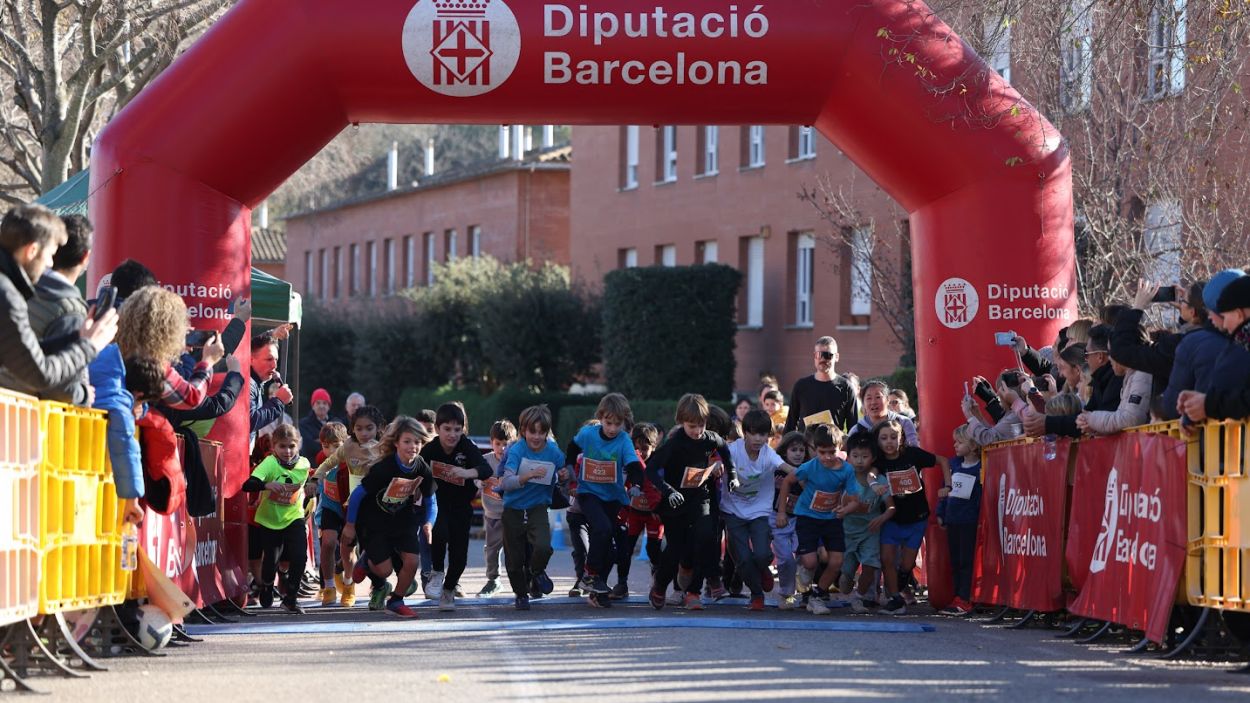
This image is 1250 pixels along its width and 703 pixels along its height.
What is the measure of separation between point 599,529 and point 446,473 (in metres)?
1.27

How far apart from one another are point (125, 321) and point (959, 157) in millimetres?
6389

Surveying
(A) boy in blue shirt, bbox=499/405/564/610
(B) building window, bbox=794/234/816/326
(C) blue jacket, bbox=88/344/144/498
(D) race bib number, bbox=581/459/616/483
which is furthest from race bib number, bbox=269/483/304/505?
(B) building window, bbox=794/234/816/326

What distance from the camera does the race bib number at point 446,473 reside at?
14133 mm

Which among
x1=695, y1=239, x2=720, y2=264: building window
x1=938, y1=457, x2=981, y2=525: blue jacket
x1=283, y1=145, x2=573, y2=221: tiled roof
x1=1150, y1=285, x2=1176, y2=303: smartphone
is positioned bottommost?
x1=938, y1=457, x2=981, y2=525: blue jacket

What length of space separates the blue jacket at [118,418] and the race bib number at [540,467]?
463cm

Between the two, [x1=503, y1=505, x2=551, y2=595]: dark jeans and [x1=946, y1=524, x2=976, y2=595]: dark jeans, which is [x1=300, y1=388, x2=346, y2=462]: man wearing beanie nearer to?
[x1=503, y1=505, x2=551, y2=595]: dark jeans

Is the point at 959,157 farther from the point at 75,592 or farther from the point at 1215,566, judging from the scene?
the point at 75,592

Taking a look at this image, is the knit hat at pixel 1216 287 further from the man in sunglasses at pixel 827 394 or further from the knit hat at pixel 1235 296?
the man in sunglasses at pixel 827 394

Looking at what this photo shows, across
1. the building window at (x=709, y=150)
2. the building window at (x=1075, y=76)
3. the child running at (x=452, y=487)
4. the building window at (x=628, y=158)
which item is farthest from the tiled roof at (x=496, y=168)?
the child running at (x=452, y=487)

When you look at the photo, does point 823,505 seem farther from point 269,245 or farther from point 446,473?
point 269,245

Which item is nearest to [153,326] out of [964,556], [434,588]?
[434,588]

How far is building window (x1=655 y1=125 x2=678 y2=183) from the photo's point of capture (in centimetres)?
4359

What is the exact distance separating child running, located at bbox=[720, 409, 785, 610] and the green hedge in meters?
24.0

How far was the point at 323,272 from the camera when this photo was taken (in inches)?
2808
